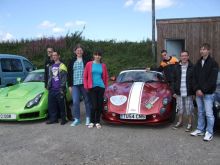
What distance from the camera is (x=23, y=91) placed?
8.71m

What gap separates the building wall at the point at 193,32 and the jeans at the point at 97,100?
40.0ft

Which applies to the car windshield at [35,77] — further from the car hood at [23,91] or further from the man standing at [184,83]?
the man standing at [184,83]

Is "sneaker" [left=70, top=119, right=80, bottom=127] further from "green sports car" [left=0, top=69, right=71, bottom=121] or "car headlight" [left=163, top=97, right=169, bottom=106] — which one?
"car headlight" [left=163, top=97, right=169, bottom=106]

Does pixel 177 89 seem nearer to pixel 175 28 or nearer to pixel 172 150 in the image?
pixel 172 150

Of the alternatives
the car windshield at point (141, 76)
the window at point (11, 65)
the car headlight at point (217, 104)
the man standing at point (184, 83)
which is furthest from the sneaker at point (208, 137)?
the window at point (11, 65)

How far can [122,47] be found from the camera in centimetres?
2630

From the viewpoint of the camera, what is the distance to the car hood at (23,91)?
28.0 feet

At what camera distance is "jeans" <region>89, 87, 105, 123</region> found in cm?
766

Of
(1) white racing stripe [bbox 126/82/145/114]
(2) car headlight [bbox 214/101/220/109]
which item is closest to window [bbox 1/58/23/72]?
(1) white racing stripe [bbox 126/82/145/114]

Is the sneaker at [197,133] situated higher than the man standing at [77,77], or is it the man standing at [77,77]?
the man standing at [77,77]

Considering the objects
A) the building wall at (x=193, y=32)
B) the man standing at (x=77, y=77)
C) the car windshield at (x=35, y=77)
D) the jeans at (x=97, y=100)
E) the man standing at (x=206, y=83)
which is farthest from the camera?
the building wall at (x=193, y=32)

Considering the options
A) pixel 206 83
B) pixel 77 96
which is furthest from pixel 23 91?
pixel 206 83

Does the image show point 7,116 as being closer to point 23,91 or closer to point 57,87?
point 23,91

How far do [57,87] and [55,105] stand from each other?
49cm
